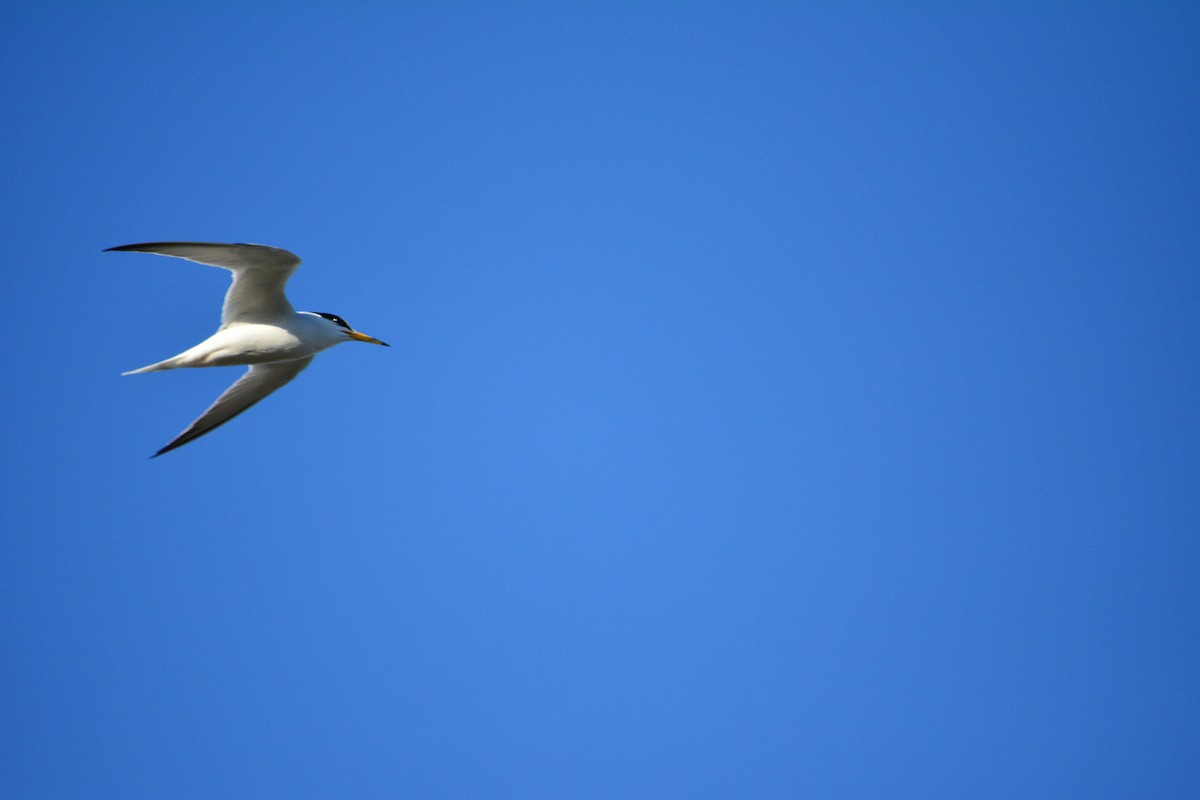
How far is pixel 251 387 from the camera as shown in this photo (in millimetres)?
13094

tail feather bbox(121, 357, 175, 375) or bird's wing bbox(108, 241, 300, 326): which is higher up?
bird's wing bbox(108, 241, 300, 326)

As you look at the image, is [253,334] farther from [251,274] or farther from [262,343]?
[251,274]

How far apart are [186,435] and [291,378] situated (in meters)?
1.76

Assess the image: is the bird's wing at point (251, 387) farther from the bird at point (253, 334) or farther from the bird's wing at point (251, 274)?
the bird's wing at point (251, 274)

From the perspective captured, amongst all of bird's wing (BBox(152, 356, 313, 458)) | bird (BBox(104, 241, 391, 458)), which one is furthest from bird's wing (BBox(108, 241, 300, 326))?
bird's wing (BBox(152, 356, 313, 458))

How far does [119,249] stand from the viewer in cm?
916

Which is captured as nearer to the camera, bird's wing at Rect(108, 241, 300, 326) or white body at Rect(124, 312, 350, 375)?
bird's wing at Rect(108, 241, 300, 326)

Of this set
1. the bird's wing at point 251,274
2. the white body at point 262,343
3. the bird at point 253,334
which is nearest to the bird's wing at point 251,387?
the bird at point 253,334

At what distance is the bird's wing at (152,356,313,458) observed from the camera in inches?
500

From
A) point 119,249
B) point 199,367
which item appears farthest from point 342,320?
point 119,249

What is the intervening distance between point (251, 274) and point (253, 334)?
702 mm

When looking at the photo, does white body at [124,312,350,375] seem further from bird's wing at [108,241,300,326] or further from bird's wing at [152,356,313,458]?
bird's wing at [152,356,313,458]

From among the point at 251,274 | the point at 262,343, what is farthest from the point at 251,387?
the point at 251,274

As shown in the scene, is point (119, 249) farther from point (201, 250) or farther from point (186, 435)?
point (186, 435)
